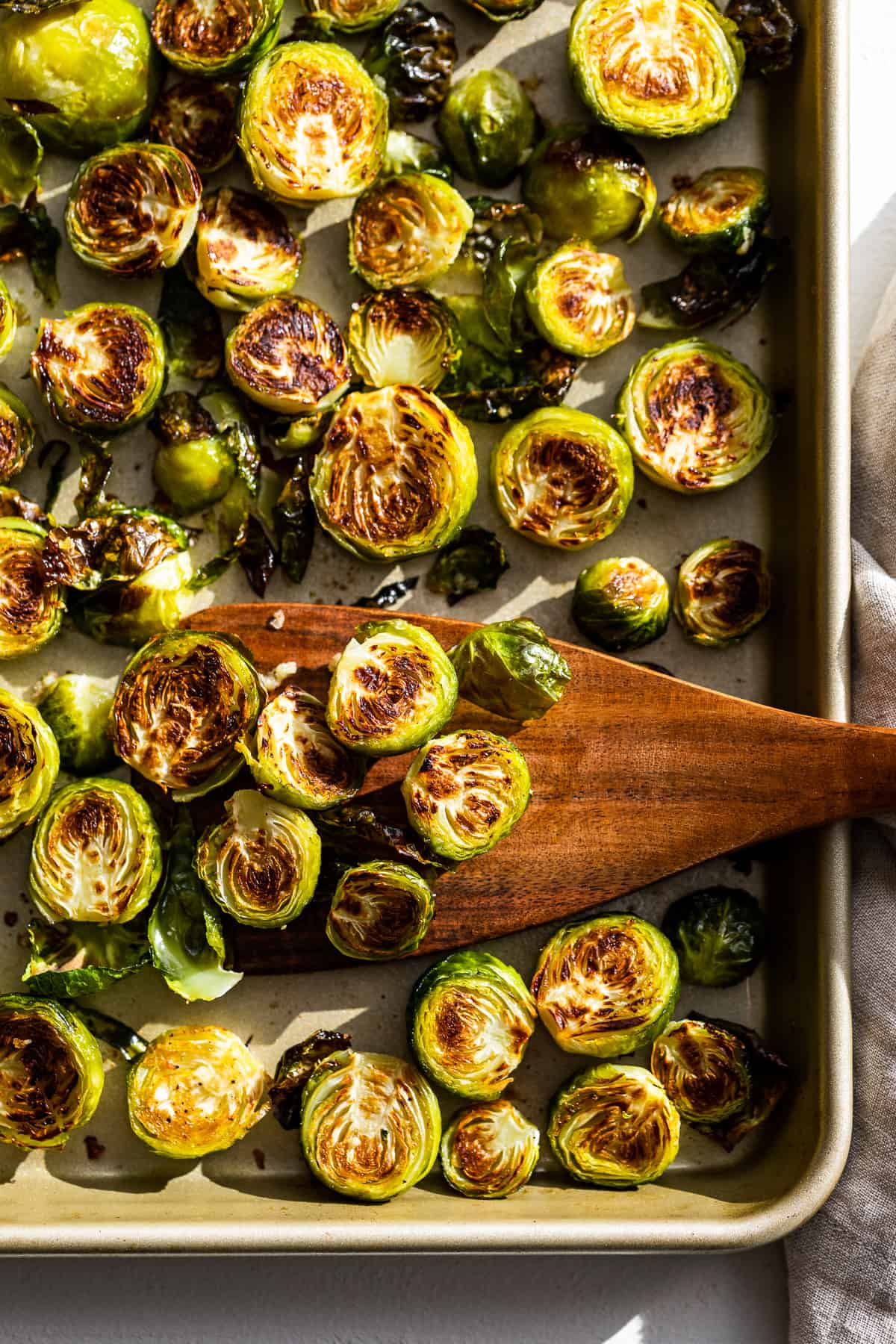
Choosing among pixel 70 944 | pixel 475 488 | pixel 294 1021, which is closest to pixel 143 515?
pixel 475 488

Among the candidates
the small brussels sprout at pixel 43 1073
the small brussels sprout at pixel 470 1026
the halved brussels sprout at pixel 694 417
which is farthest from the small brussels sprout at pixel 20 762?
the halved brussels sprout at pixel 694 417

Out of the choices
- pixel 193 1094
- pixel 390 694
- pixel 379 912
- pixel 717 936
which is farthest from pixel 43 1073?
pixel 717 936

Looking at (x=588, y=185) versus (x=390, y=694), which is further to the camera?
(x=588, y=185)

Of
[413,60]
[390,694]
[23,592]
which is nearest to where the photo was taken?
[390,694]

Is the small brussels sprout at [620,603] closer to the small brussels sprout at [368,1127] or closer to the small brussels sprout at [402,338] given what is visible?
the small brussels sprout at [402,338]

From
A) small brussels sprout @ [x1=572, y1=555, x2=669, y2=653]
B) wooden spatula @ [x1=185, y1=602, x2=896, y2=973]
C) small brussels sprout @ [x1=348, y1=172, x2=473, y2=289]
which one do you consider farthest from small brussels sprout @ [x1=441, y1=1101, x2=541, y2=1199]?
small brussels sprout @ [x1=348, y1=172, x2=473, y2=289]

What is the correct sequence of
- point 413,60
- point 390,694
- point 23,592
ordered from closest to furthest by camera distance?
point 390,694 < point 23,592 < point 413,60

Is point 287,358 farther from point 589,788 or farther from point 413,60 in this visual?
point 589,788
